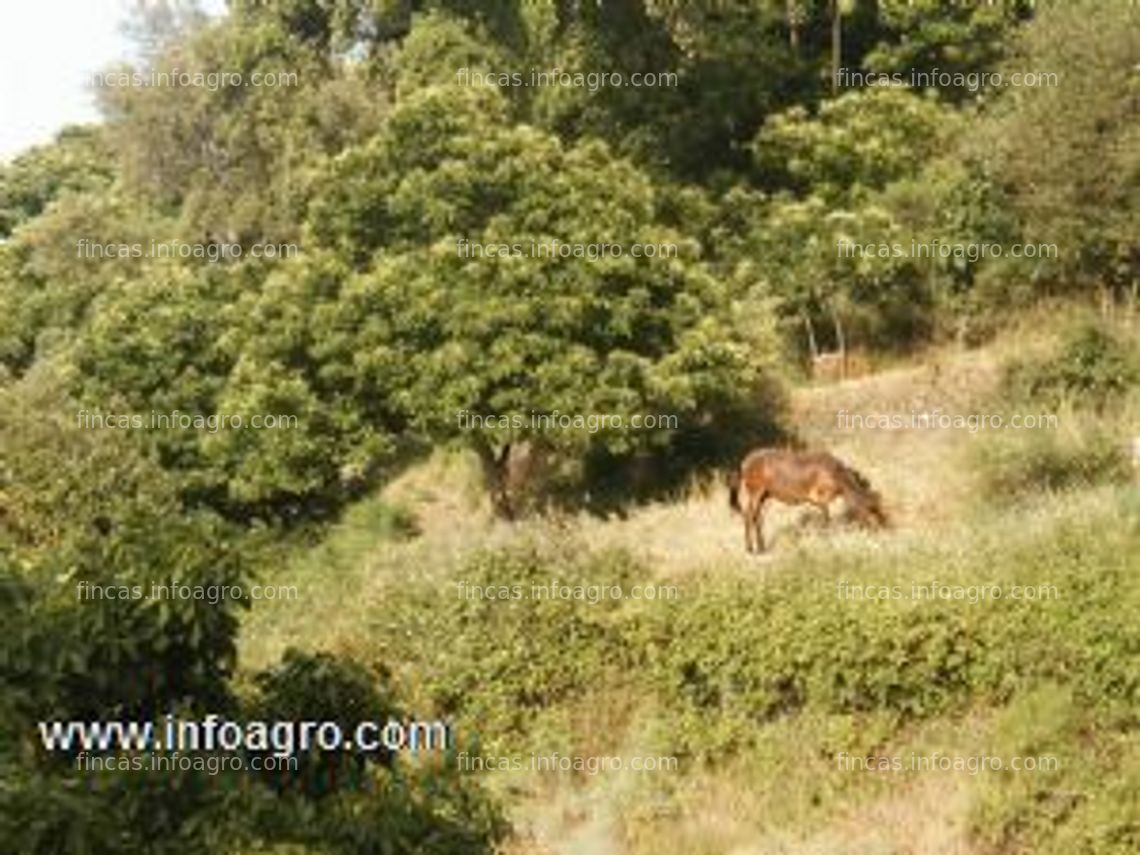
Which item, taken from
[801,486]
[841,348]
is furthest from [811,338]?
[801,486]

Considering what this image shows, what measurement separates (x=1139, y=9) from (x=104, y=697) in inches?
995

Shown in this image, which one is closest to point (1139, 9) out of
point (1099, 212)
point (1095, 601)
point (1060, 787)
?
point (1099, 212)

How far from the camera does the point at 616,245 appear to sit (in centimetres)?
2834

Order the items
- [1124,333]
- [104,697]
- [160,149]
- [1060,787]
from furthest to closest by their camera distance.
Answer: [160,149], [1124,333], [1060,787], [104,697]

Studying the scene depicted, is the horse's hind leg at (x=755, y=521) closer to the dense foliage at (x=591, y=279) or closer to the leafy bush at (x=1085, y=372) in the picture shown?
the dense foliage at (x=591, y=279)

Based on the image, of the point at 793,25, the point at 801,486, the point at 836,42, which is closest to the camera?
the point at 801,486

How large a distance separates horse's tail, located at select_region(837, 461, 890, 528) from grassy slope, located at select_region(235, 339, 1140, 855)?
341mm

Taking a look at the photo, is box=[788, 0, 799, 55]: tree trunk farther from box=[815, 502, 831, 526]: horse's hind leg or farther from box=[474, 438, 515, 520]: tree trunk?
box=[815, 502, 831, 526]: horse's hind leg

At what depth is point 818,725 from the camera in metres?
17.9

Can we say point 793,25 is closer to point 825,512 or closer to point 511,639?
point 825,512

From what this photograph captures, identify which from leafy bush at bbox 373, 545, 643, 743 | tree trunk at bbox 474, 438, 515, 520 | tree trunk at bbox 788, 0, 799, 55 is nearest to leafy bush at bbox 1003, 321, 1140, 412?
leafy bush at bbox 373, 545, 643, 743

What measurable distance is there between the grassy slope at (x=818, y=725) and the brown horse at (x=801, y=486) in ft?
1.21

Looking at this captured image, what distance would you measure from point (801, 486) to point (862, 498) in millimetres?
845

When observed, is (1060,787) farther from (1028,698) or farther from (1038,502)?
(1038,502)
